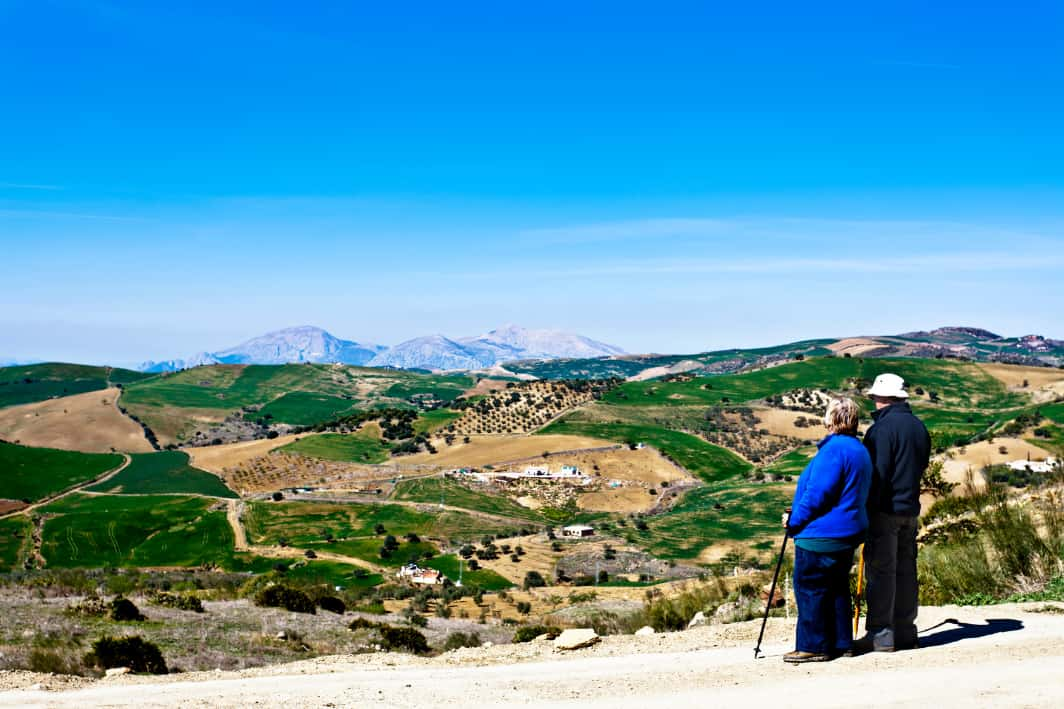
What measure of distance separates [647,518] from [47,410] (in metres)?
166

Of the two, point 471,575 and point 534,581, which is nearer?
point 534,581

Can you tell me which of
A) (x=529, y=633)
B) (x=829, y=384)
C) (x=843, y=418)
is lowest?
(x=529, y=633)

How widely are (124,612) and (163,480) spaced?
108467 mm

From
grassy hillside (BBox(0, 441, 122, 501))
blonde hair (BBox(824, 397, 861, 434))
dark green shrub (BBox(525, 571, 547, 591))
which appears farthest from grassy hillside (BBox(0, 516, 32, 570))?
blonde hair (BBox(824, 397, 861, 434))

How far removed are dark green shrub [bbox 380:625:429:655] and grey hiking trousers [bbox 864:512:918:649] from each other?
33.5 feet

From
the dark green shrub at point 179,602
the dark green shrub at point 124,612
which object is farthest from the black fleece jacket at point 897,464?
the dark green shrub at point 179,602

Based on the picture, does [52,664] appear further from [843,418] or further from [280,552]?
[280,552]

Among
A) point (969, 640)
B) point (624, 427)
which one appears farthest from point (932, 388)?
point (969, 640)

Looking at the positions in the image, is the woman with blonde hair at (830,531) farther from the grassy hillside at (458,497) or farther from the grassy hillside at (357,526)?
the grassy hillside at (458,497)

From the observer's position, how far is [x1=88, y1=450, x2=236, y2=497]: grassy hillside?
109 meters

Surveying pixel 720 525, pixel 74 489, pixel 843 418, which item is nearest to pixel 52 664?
pixel 843 418

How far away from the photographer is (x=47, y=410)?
18525cm

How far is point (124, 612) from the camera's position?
1839 centimetres

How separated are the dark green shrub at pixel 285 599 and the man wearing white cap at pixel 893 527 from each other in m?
17.8
